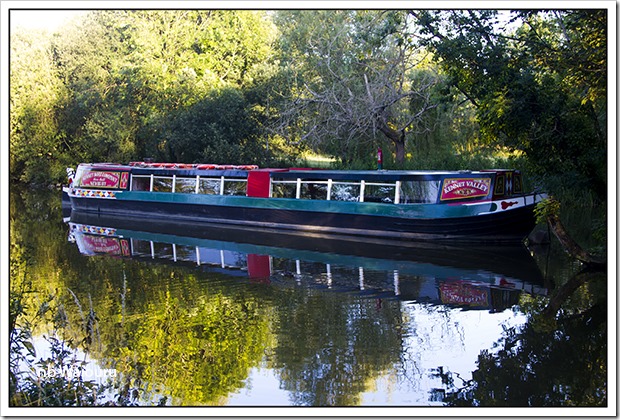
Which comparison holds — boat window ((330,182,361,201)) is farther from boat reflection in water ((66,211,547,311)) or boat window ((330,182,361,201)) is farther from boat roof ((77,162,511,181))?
boat reflection in water ((66,211,547,311))

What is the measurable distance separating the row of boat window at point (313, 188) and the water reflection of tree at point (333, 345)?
5.53 metres

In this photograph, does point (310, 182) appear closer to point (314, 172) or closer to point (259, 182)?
point (314, 172)

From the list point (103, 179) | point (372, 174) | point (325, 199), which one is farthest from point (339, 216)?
point (103, 179)

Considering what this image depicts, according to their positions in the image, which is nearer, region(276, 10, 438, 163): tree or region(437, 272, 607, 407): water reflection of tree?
region(437, 272, 607, 407): water reflection of tree

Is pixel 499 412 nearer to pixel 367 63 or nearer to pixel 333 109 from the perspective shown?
pixel 333 109

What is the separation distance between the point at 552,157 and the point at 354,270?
3512mm

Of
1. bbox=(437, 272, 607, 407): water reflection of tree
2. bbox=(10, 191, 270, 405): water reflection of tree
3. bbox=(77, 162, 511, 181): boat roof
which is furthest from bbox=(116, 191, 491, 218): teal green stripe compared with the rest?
bbox=(437, 272, 607, 407): water reflection of tree

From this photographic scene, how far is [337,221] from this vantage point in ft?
53.0

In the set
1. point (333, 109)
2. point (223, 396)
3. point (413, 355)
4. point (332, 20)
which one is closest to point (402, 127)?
point (333, 109)

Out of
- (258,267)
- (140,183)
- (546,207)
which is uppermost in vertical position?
(140,183)

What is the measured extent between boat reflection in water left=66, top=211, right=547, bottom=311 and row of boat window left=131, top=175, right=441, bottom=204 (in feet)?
3.19

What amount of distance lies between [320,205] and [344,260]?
11.3 ft

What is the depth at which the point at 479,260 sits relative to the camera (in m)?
12.7

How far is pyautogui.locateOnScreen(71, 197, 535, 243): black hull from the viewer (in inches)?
555
